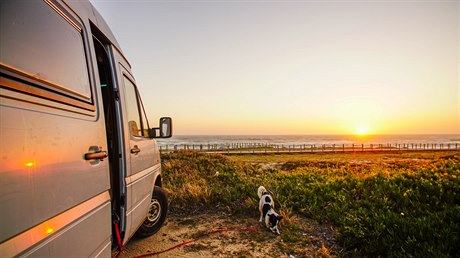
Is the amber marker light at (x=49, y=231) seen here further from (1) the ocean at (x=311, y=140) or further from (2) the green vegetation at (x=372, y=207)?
(1) the ocean at (x=311, y=140)

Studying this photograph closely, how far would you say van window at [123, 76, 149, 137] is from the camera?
135 inches

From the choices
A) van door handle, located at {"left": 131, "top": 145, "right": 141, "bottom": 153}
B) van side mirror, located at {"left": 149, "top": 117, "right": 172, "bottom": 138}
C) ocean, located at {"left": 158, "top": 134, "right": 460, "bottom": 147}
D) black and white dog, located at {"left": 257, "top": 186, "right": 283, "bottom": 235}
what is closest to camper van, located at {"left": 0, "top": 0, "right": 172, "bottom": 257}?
van door handle, located at {"left": 131, "top": 145, "right": 141, "bottom": 153}

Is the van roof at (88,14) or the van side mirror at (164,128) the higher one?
the van roof at (88,14)

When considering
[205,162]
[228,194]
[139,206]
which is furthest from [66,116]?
[205,162]

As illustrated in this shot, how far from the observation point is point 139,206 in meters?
3.34

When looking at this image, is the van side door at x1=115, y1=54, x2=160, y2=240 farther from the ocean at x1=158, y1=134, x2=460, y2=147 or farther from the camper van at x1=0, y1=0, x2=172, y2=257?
the ocean at x1=158, y1=134, x2=460, y2=147

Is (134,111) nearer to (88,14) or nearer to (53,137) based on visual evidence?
(88,14)

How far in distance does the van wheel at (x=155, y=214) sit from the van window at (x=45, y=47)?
2.84m

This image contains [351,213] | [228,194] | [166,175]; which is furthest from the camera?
[166,175]

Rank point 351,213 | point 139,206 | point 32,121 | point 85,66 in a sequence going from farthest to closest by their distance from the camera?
1. point 351,213
2. point 139,206
3. point 85,66
4. point 32,121

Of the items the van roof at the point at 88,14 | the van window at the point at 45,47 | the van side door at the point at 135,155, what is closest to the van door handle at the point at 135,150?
the van side door at the point at 135,155

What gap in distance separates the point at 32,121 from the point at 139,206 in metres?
2.24

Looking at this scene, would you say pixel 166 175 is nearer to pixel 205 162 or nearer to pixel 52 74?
pixel 205 162

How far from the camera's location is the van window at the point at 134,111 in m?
3.43
